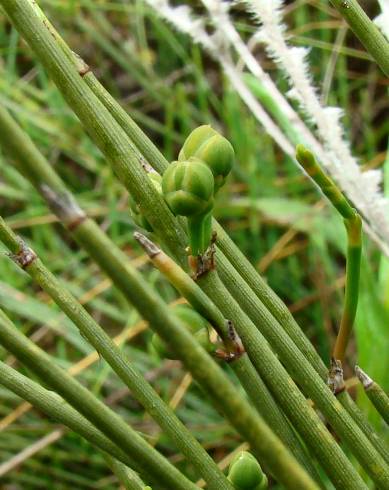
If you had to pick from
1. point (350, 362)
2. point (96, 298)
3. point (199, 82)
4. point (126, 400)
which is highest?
point (199, 82)

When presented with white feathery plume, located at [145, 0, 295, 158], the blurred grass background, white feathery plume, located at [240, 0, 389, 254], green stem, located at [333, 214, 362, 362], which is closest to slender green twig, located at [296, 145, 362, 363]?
green stem, located at [333, 214, 362, 362]

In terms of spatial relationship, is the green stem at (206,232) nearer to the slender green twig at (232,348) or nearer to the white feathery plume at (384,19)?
the slender green twig at (232,348)

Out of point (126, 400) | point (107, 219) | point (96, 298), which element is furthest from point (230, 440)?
point (107, 219)

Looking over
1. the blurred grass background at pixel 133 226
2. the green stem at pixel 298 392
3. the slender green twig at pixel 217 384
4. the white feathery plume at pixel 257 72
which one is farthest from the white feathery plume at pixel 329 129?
the blurred grass background at pixel 133 226

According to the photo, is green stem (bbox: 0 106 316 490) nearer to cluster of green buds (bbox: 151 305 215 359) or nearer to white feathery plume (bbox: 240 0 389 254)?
cluster of green buds (bbox: 151 305 215 359)

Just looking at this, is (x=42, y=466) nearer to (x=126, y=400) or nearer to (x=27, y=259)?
(x=126, y=400)

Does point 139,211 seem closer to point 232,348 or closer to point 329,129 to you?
point 232,348
